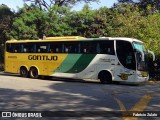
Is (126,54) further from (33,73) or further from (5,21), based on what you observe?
(5,21)

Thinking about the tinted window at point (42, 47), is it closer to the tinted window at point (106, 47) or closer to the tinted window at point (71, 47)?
the tinted window at point (71, 47)

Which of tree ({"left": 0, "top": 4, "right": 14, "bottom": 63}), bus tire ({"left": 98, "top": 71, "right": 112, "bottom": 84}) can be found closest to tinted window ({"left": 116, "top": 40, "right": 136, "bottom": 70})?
bus tire ({"left": 98, "top": 71, "right": 112, "bottom": 84})

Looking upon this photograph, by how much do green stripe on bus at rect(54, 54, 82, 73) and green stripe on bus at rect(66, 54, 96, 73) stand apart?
0.65 ft

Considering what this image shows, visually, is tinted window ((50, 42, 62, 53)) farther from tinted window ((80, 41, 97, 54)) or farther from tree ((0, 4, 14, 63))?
tree ((0, 4, 14, 63))

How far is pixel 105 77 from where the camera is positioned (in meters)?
23.1

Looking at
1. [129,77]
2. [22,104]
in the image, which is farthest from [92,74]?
[22,104]

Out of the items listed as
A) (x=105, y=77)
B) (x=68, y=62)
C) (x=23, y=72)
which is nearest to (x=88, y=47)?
(x=68, y=62)

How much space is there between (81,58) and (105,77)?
198cm

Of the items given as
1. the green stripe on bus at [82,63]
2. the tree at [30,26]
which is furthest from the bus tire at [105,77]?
the tree at [30,26]

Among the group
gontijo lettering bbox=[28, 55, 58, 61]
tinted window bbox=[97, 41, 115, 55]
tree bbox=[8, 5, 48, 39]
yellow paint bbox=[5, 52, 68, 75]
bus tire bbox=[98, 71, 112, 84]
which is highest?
tree bbox=[8, 5, 48, 39]

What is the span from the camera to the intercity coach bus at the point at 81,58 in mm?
21969

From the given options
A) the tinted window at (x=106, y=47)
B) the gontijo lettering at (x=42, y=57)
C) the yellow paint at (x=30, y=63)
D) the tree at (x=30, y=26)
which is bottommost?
the yellow paint at (x=30, y=63)

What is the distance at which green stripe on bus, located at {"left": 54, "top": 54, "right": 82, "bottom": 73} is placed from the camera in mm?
24078

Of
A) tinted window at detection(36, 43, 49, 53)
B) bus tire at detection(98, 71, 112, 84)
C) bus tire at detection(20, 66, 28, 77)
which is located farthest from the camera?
bus tire at detection(20, 66, 28, 77)
